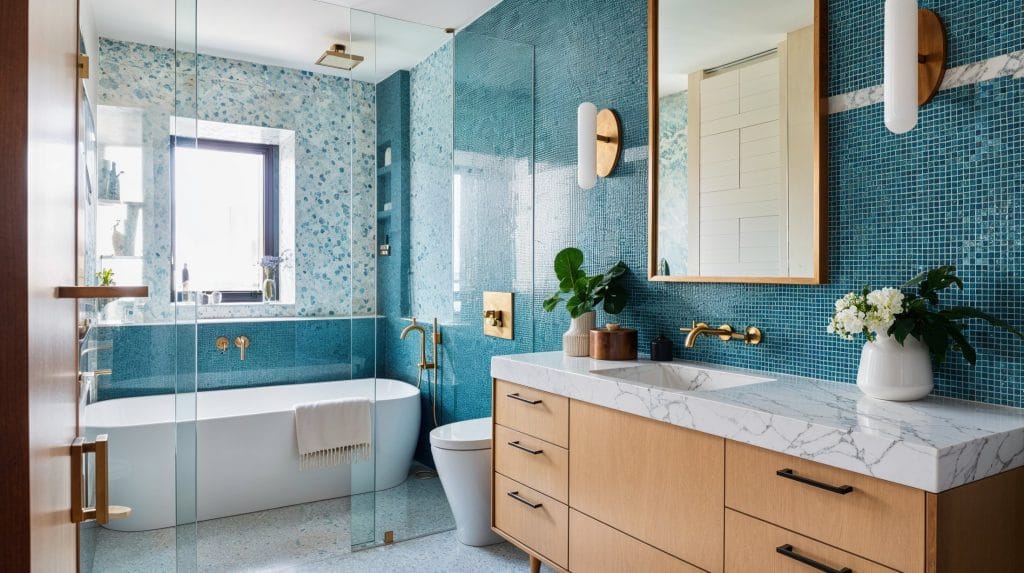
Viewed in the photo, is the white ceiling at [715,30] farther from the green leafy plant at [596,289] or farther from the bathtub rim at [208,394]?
the bathtub rim at [208,394]

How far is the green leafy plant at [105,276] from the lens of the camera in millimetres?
2033

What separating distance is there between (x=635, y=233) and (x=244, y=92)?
2.15m

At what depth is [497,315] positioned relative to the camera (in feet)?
10.5

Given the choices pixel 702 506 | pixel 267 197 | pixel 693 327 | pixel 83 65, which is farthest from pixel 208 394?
pixel 702 506

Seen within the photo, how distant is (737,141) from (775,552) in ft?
4.16

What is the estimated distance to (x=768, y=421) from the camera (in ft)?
4.68

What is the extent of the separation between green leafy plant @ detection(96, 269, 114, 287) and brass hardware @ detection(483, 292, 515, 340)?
5.50ft

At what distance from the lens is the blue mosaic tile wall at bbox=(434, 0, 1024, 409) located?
4.81 ft

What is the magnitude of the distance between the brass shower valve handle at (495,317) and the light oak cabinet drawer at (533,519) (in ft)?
2.93

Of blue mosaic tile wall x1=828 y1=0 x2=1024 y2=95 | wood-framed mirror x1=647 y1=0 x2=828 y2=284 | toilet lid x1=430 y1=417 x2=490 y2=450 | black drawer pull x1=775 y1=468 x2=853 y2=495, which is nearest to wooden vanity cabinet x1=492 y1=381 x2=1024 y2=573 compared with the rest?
black drawer pull x1=775 y1=468 x2=853 y2=495

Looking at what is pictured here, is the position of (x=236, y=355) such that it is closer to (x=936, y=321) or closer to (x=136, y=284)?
(x=136, y=284)

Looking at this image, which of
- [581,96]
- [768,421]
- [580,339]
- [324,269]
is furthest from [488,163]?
[768,421]

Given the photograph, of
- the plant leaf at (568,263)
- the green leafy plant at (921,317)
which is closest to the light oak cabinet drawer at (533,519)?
the plant leaf at (568,263)

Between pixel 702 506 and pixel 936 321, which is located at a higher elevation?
pixel 936 321
